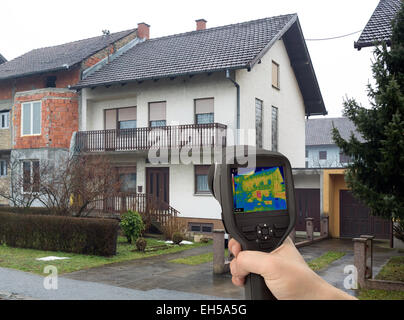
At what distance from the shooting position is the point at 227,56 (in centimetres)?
2012

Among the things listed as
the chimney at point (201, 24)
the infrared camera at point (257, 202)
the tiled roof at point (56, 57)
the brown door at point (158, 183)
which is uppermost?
the chimney at point (201, 24)

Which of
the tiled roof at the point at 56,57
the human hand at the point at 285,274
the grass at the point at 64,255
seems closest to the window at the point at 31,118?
the tiled roof at the point at 56,57

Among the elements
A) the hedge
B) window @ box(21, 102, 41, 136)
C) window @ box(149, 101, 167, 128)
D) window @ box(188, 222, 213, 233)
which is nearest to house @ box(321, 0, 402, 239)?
window @ box(188, 222, 213, 233)

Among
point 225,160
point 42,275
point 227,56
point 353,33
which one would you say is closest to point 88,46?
point 227,56

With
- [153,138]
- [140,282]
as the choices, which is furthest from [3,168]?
[140,282]

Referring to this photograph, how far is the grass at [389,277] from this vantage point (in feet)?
30.6

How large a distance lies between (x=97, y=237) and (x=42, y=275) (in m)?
3.11

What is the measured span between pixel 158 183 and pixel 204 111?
4397mm

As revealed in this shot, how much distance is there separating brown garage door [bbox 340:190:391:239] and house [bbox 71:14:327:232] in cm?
498

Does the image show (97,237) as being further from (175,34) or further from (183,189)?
(175,34)

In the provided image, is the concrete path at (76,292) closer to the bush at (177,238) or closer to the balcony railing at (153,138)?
the bush at (177,238)

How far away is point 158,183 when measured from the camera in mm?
21906

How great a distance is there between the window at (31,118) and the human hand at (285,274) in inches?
952

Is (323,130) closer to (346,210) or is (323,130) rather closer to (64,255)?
(346,210)
